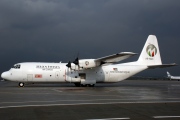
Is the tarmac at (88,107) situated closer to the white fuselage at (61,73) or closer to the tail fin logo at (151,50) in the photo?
the white fuselage at (61,73)

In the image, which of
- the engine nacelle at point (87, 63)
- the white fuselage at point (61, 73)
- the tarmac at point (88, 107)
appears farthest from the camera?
the engine nacelle at point (87, 63)

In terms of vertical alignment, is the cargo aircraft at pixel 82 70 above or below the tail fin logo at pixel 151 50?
below

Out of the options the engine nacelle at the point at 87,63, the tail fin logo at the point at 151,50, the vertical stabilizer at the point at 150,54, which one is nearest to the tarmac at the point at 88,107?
the engine nacelle at the point at 87,63

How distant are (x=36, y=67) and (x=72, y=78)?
459 centimetres

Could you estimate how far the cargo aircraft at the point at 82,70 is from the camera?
2859 centimetres

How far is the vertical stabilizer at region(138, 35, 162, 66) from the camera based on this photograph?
3328 cm

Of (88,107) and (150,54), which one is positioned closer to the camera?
(88,107)

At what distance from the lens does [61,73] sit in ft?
96.3

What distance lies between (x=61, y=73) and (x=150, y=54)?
12.8 meters

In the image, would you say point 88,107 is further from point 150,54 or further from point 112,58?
point 150,54

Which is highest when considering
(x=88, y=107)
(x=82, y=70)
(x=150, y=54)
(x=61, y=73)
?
(x=150, y=54)

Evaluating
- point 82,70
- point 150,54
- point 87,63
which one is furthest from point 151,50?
point 82,70

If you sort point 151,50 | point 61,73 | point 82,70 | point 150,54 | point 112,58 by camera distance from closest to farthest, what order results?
1. point 112,58
2. point 61,73
3. point 82,70
4. point 150,54
5. point 151,50

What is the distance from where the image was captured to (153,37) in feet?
110
